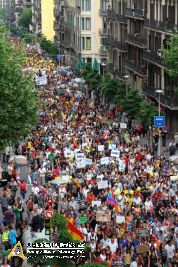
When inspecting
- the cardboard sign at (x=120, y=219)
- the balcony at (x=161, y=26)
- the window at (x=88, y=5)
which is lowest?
the cardboard sign at (x=120, y=219)

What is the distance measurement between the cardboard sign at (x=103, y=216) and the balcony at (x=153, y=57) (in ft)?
120

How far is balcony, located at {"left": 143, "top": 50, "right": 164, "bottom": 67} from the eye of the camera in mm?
72444

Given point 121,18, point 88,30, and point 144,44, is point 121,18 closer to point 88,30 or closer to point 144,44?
point 144,44

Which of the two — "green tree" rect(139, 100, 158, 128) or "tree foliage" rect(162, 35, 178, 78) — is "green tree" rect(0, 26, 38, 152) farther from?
"green tree" rect(139, 100, 158, 128)

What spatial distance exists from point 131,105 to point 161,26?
6997 mm

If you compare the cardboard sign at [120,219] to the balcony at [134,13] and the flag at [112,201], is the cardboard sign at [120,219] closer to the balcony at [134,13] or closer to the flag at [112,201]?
the flag at [112,201]

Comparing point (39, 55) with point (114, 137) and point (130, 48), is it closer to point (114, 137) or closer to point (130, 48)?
point (130, 48)

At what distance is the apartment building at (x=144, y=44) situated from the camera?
2776 inches

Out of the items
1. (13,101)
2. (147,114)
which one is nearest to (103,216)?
(13,101)

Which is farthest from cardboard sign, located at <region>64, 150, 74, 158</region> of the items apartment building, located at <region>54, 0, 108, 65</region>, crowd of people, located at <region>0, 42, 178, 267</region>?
apartment building, located at <region>54, 0, 108, 65</region>

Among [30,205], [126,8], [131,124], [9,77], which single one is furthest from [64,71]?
[30,205]

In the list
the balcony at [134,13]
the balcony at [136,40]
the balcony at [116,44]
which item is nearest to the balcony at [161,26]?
the balcony at [136,40]

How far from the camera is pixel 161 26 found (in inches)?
2867

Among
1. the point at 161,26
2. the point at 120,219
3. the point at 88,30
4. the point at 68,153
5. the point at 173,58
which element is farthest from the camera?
the point at 88,30
